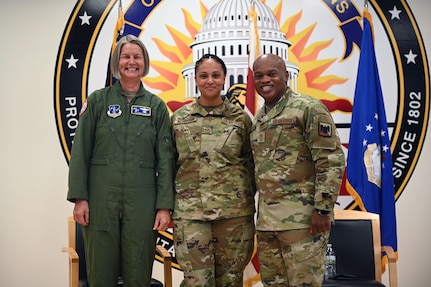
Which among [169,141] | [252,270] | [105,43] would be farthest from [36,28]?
[252,270]

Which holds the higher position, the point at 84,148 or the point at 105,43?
the point at 105,43

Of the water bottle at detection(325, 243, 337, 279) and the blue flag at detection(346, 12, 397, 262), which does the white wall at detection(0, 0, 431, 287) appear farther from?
the blue flag at detection(346, 12, 397, 262)

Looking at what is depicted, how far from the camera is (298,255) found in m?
2.37

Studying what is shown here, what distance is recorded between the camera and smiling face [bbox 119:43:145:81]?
2.58m

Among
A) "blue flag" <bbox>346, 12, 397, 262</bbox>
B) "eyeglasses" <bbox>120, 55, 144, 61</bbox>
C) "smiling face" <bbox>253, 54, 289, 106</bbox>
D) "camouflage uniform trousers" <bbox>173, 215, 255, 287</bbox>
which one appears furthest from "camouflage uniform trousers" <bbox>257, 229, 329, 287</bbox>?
"blue flag" <bbox>346, 12, 397, 262</bbox>

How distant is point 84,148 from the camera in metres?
2.49

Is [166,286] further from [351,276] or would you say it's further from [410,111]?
[410,111]

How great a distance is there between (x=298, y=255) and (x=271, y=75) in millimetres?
885

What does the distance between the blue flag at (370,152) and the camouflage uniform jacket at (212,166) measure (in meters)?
1.32

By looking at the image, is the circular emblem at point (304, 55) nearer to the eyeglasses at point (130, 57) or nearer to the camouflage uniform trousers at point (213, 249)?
the eyeglasses at point (130, 57)

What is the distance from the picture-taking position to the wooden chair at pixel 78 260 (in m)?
2.78

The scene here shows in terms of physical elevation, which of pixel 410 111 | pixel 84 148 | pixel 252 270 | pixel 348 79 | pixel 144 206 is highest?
pixel 348 79

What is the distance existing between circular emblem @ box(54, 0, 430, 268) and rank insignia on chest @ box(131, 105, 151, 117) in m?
1.22

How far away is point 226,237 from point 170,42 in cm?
182
